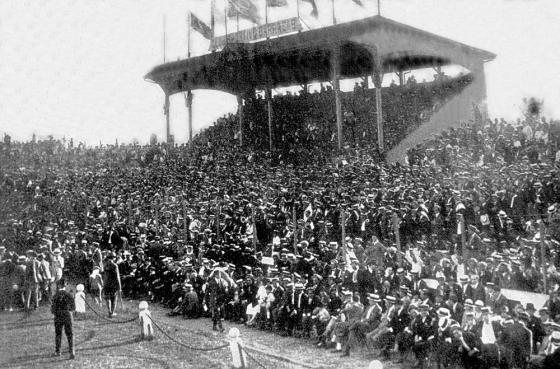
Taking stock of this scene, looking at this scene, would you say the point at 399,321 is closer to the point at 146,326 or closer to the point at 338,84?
the point at 146,326

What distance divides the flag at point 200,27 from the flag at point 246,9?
3.43 m

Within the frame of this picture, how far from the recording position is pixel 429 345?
1038cm

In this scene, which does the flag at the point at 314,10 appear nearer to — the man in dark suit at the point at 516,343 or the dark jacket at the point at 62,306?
the dark jacket at the point at 62,306

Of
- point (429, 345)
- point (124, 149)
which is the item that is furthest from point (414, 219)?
point (124, 149)

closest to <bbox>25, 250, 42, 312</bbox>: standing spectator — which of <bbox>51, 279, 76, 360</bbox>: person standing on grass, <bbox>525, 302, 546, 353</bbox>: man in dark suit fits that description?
<bbox>51, 279, 76, 360</bbox>: person standing on grass

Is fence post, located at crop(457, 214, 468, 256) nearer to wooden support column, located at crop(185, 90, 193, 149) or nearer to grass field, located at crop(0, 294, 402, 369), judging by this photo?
grass field, located at crop(0, 294, 402, 369)

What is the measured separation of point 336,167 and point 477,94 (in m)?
Result: 9.68

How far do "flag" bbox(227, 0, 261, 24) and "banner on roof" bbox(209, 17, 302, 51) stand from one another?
47 cm

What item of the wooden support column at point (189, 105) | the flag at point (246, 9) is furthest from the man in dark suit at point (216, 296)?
the wooden support column at point (189, 105)

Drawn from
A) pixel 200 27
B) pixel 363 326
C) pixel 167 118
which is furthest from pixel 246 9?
pixel 363 326

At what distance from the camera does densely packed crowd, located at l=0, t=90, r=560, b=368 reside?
11133 mm

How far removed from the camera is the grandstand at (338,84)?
24344 millimetres

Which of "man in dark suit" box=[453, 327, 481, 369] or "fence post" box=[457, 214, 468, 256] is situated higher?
"fence post" box=[457, 214, 468, 256]

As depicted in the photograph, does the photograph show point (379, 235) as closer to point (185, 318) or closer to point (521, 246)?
point (521, 246)
